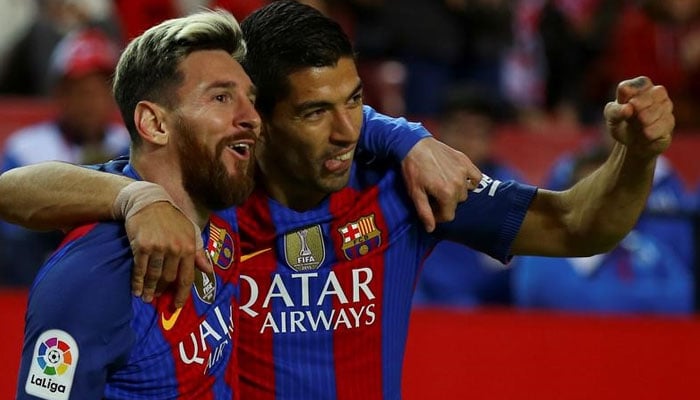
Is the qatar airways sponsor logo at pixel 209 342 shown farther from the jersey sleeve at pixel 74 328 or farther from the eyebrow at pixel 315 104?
the eyebrow at pixel 315 104

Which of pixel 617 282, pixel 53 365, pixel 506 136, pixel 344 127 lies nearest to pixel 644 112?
pixel 344 127

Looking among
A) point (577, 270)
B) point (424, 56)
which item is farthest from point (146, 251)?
point (424, 56)

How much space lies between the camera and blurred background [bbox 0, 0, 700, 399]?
436 centimetres

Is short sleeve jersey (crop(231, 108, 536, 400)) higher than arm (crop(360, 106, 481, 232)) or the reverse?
the reverse

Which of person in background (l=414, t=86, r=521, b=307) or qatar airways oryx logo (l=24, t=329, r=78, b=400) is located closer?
qatar airways oryx logo (l=24, t=329, r=78, b=400)

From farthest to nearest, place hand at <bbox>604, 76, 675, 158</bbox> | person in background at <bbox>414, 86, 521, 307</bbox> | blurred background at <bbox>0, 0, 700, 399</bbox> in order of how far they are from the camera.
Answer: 1. person in background at <bbox>414, 86, 521, 307</bbox>
2. blurred background at <bbox>0, 0, 700, 399</bbox>
3. hand at <bbox>604, 76, 675, 158</bbox>

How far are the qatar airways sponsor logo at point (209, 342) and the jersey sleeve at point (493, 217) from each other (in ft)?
2.03

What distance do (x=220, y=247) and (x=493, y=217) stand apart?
0.66 metres

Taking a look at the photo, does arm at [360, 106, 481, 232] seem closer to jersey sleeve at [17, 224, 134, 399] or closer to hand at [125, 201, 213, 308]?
hand at [125, 201, 213, 308]

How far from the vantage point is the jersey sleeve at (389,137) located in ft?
10.2

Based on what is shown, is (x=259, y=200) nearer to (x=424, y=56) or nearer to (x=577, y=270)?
(x=577, y=270)

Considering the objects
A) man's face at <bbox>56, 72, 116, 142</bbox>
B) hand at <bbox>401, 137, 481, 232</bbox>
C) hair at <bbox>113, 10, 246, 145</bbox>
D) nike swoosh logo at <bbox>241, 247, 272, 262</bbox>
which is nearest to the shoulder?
hair at <bbox>113, 10, 246, 145</bbox>

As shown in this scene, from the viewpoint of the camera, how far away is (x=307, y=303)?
306cm

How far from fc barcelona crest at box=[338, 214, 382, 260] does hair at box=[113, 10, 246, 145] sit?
55 centimetres
